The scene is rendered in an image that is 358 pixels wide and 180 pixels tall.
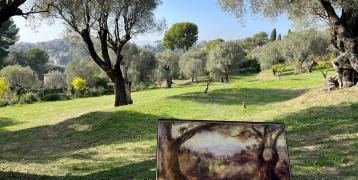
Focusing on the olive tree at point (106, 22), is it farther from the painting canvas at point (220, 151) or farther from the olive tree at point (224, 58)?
the olive tree at point (224, 58)

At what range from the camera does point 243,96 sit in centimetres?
3816

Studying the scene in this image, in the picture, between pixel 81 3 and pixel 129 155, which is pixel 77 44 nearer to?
pixel 81 3

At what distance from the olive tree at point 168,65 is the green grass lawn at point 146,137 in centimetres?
5231

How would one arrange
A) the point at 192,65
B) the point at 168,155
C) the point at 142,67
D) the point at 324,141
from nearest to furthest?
the point at 168,155
the point at 324,141
the point at 142,67
the point at 192,65

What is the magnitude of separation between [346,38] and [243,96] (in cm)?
1516

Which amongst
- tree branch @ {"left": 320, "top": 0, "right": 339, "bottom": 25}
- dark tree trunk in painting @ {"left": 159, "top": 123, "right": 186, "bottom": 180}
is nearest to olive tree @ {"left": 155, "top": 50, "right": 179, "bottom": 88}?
tree branch @ {"left": 320, "top": 0, "right": 339, "bottom": 25}

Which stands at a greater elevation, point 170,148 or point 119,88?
point 119,88

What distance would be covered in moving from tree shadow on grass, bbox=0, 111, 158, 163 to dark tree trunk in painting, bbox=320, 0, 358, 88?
39.0 ft

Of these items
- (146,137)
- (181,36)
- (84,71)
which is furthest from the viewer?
(181,36)

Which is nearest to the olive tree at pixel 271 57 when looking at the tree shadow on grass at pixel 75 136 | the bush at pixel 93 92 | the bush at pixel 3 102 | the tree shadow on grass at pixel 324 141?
the bush at pixel 93 92

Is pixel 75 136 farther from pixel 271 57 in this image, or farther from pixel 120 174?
pixel 271 57

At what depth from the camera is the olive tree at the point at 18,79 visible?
75.3m

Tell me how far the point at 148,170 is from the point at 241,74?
341 ft

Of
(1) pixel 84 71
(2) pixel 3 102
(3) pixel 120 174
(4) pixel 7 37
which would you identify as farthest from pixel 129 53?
(3) pixel 120 174
